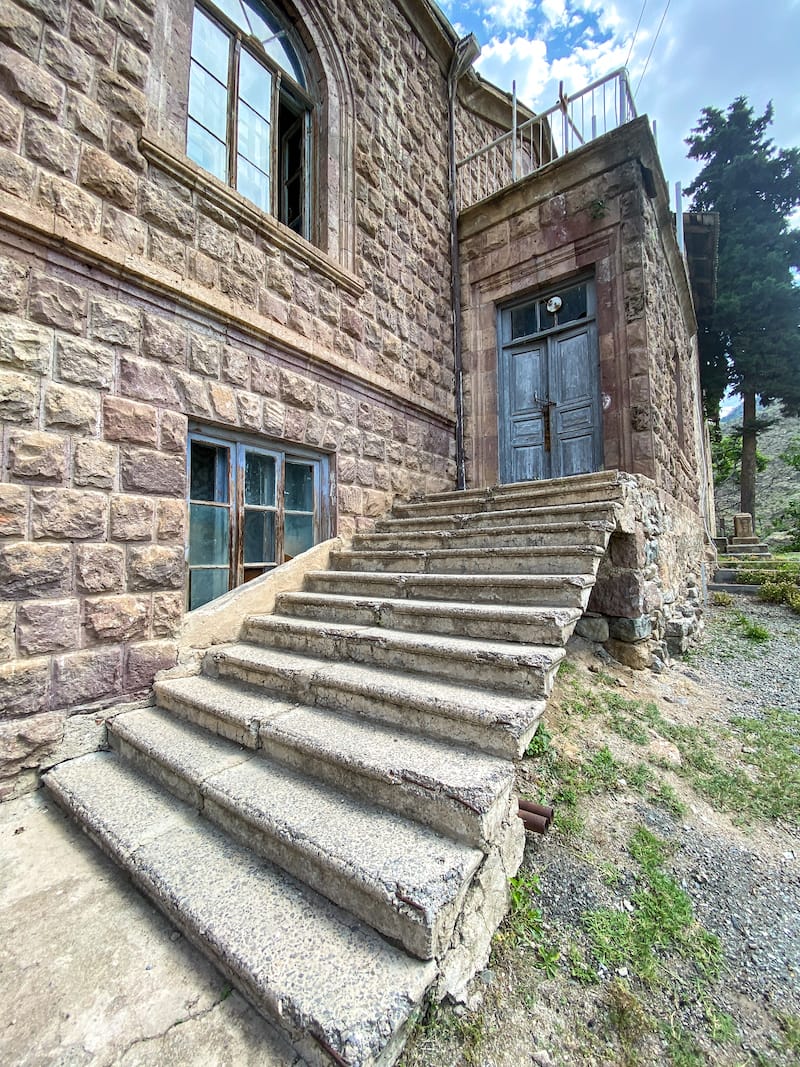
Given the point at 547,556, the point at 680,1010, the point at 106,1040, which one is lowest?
the point at 680,1010

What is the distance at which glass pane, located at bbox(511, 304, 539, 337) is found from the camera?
6.19 m

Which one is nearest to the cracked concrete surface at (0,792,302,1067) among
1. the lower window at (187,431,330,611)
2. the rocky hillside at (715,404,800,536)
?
the lower window at (187,431,330,611)

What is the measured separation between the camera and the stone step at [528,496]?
3.54m

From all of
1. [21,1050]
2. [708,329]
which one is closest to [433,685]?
[21,1050]

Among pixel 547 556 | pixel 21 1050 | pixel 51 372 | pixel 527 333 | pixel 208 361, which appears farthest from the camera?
pixel 527 333

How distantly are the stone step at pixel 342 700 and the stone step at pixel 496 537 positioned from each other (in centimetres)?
140

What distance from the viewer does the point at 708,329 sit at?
16297 mm

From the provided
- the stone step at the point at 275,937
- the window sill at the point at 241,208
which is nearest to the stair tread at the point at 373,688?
the stone step at the point at 275,937

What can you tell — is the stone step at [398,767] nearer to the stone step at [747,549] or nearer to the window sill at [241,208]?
the window sill at [241,208]

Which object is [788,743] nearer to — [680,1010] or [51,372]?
[680,1010]

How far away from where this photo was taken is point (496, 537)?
3477 mm

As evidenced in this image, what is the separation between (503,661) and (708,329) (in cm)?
1952

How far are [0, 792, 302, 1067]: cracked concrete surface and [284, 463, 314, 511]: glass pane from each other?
2.89 meters

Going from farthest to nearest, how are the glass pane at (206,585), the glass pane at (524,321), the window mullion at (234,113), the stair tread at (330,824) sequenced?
the glass pane at (524,321), the window mullion at (234,113), the glass pane at (206,585), the stair tread at (330,824)
